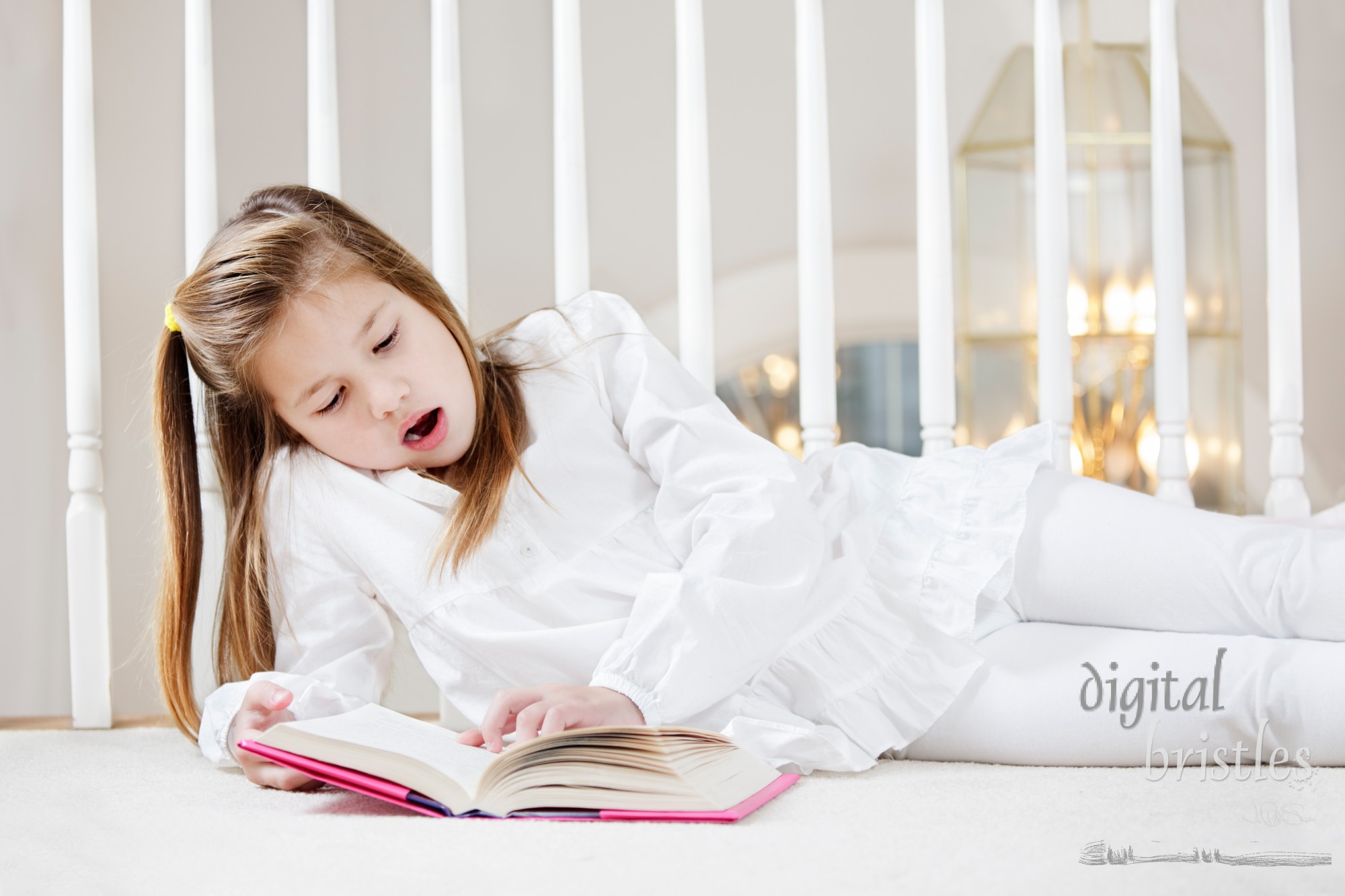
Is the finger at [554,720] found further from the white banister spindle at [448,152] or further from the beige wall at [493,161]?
the beige wall at [493,161]

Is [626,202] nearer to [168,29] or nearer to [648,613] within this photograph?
[168,29]

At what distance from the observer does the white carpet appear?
1.59 ft

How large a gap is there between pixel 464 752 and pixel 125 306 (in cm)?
98

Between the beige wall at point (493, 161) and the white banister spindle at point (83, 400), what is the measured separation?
123mm

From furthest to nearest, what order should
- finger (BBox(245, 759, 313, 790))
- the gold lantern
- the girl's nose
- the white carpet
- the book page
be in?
the gold lantern, the girl's nose, finger (BBox(245, 759, 313, 790)), the book page, the white carpet

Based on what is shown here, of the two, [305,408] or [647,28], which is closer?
[305,408]

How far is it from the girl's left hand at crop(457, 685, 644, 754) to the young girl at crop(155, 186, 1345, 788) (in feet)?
0.22

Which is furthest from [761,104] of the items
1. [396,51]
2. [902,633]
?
[902,633]

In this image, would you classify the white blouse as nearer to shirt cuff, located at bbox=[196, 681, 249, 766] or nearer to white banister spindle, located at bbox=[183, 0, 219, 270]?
shirt cuff, located at bbox=[196, 681, 249, 766]

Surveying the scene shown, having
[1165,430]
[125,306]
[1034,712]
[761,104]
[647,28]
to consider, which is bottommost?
[1034,712]

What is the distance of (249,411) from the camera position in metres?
0.96

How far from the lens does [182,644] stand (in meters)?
0.92

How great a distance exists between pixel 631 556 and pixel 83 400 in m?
0.62

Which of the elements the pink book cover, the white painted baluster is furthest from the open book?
the white painted baluster
